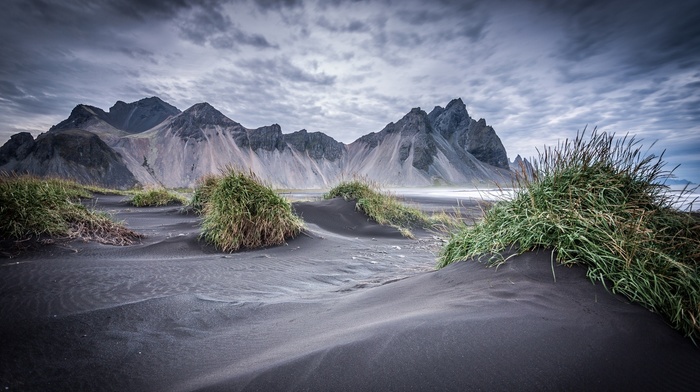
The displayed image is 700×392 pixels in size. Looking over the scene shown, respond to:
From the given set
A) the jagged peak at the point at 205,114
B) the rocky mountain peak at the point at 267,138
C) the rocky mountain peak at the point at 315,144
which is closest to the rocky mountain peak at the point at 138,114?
the jagged peak at the point at 205,114

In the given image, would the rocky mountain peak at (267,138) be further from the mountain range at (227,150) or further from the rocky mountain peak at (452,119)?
the rocky mountain peak at (452,119)

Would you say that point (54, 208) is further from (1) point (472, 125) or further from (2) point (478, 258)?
(1) point (472, 125)

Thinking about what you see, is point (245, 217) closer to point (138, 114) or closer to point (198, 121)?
point (198, 121)

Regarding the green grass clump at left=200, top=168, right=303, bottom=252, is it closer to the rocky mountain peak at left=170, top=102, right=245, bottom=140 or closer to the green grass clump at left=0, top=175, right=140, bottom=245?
the green grass clump at left=0, top=175, right=140, bottom=245

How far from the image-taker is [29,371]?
5.78ft

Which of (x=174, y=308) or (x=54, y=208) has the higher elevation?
(x=54, y=208)

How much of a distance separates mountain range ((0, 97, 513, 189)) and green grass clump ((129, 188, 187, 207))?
19.3 m

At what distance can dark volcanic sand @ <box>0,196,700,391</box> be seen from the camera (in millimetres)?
1395

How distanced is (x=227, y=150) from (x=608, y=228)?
93834 millimetres

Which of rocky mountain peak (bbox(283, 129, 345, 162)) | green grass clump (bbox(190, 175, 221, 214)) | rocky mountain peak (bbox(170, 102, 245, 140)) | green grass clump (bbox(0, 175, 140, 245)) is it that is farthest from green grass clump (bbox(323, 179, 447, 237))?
rocky mountain peak (bbox(283, 129, 345, 162))

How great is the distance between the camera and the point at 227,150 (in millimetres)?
87188

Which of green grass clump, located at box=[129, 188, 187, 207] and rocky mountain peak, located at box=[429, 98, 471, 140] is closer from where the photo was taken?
green grass clump, located at box=[129, 188, 187, 207]

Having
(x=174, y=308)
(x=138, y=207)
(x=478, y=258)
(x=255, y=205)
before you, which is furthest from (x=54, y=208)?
(x=138, y=207)

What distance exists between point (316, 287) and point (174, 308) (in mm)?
1665
